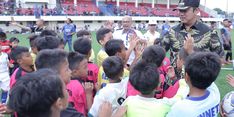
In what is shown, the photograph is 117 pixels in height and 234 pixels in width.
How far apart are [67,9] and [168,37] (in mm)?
39259

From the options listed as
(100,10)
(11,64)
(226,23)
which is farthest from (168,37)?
(100,10)

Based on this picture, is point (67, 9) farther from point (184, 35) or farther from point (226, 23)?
point (184, 35)

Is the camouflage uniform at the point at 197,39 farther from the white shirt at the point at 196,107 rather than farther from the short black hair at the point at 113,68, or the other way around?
→ the white shirt at the point at 196,107

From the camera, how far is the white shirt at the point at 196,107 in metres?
2.33

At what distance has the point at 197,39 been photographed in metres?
3.94

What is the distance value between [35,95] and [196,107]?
1.27 metres

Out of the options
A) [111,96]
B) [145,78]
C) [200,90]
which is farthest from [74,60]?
[200,90]

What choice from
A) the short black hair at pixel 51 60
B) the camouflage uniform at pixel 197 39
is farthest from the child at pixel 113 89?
the camouflage uniform at pixel 197 39

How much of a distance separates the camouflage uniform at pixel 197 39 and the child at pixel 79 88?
4.32 ft

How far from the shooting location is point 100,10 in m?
47.9

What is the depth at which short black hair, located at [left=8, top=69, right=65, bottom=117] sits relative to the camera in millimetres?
1730

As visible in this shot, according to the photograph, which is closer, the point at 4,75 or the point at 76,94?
the point at 76,94

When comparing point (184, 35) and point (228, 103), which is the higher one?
point (184, 35)

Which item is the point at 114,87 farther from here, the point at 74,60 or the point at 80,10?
the point at 80,10
